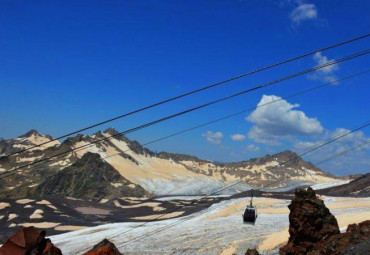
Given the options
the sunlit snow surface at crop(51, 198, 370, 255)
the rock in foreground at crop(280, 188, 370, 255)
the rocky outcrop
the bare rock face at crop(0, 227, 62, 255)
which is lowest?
the sunlit snow surface at crop(51, 198, 370, 255)

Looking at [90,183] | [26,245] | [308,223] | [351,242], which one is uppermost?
[90,183]

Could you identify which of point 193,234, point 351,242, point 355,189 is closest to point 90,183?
point 355,189

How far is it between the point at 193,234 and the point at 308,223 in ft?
69.6

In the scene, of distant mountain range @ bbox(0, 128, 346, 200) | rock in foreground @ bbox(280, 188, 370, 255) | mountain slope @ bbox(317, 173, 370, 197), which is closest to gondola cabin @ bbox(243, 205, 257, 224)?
rock in foreground @ bbox(280, 188, 370, 255)

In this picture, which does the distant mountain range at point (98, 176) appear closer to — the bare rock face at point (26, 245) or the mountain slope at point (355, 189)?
the mountain slope at point (355, 189)

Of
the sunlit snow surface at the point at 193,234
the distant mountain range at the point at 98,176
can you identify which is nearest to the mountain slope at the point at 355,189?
the sunlit snow surface at the point at 193,234

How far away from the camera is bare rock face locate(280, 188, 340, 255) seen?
93.9 ft

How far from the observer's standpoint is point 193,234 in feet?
→ 155

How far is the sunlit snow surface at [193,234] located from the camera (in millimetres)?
40906

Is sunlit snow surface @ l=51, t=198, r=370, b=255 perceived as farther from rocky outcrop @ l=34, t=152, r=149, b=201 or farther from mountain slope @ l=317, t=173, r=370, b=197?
rocky outcrop @ l=34, t=152, r=149, b=201

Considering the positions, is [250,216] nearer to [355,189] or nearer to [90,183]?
[355,189]

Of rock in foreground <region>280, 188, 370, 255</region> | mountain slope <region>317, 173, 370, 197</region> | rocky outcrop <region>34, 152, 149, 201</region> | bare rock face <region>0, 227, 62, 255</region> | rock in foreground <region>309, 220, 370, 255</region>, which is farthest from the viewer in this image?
rocky outcrop <region>34, 152, 149, 201</region>

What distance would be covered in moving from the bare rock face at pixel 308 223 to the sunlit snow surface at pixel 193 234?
6.24m

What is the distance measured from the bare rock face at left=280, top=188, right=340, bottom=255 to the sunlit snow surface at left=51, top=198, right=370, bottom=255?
624 cm
